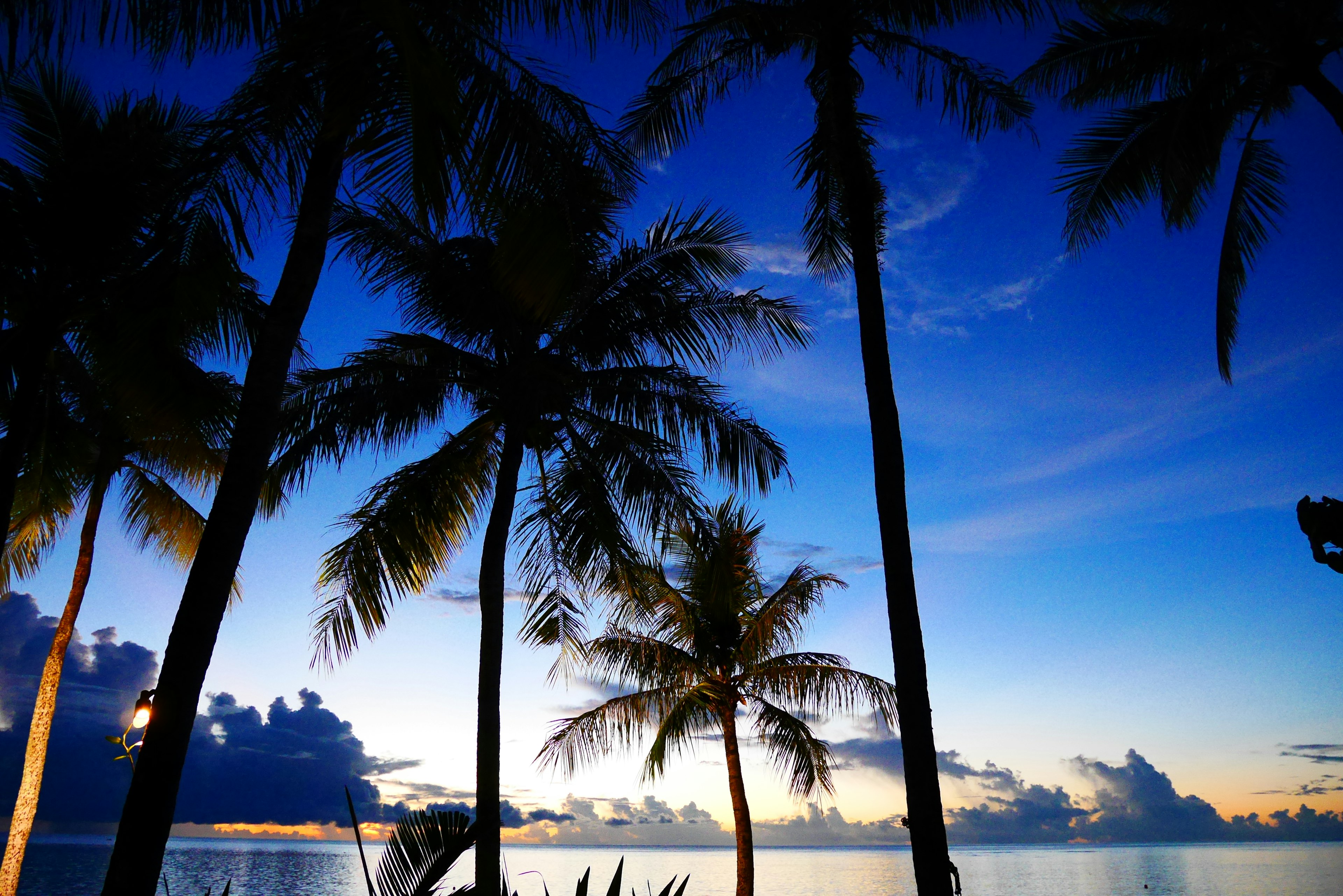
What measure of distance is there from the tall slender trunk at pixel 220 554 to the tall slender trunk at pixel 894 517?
14.4 ft

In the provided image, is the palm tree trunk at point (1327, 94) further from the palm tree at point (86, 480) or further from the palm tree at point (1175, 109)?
the palm tree at point (86, 480)

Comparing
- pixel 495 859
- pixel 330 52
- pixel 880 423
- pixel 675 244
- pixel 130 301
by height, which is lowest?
pixel 495 859

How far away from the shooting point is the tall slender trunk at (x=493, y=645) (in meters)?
9.21

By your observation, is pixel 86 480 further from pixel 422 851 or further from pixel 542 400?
pixel 422 851

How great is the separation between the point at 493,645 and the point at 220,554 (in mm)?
5605

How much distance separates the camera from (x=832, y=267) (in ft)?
33.8

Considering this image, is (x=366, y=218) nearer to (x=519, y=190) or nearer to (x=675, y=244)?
(x=675, y=244)

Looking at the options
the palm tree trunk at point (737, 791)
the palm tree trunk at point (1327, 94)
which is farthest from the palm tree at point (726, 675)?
the palm tree trunk at point (1327, 94)

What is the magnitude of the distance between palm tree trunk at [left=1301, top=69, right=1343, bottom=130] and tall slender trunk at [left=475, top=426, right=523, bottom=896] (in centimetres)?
987

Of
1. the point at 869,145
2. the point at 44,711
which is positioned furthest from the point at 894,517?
the point at 44,711

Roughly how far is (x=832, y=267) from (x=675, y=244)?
2.36 metres

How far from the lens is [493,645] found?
998 cm

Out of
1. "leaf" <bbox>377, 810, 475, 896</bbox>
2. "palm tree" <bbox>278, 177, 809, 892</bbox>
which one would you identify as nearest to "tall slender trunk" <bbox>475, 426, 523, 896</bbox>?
"palm tree" <bbox>278, 177, 809, 892</bbox>

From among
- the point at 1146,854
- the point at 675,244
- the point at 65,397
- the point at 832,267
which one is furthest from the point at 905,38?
the point at 1146,854
